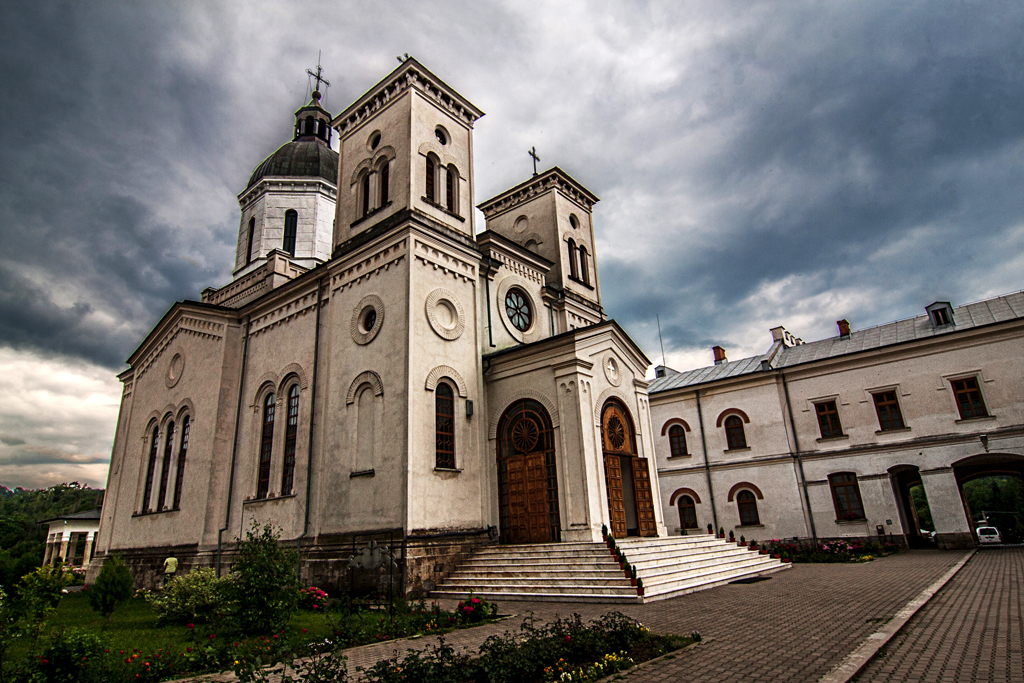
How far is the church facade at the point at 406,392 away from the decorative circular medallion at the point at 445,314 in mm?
92

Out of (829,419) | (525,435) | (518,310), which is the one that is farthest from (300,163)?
(829,419)

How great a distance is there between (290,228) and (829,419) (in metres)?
26.3

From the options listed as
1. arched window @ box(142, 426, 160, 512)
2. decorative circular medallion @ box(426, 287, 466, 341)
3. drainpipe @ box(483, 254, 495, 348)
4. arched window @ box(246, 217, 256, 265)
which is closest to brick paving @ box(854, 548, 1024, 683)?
decorative circular medallion @ box(426, 287, 466, 341)

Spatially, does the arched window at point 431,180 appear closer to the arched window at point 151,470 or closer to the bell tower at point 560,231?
the bell tower at point 560,231

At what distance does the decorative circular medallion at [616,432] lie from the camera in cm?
1655

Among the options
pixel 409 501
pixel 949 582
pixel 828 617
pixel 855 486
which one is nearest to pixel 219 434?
pixel 409 501

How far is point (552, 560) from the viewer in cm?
1326

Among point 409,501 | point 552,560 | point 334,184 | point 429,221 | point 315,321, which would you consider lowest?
point 552,560

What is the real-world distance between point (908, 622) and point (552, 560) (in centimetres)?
703

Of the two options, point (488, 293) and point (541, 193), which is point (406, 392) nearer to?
point (488, 293)

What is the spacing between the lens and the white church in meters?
15.1

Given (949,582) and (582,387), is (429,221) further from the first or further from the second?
(949,582)

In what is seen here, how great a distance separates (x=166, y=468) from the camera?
74.6 ft

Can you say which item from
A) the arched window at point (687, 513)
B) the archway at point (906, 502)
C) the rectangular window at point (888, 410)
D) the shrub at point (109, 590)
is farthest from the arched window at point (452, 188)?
the archway at point (906, 502)
